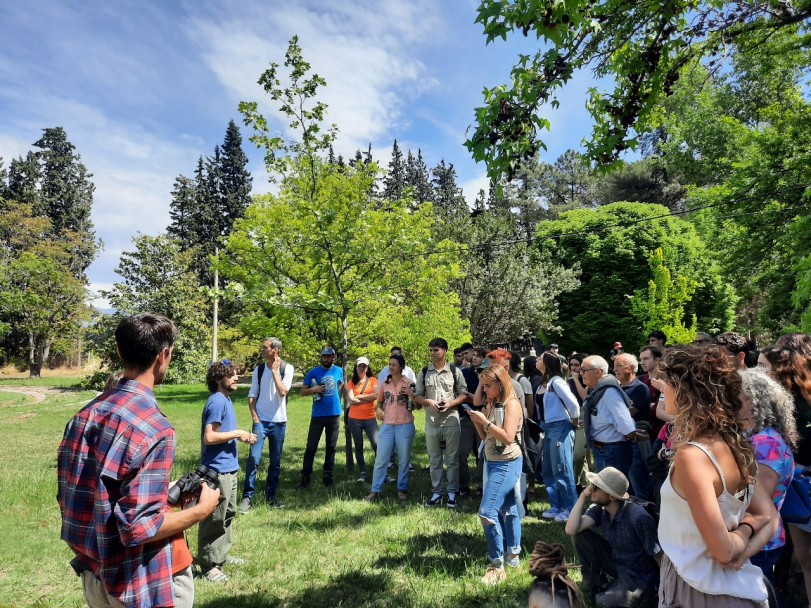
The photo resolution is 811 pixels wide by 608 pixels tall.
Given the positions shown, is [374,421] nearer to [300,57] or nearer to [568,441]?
[568,441]

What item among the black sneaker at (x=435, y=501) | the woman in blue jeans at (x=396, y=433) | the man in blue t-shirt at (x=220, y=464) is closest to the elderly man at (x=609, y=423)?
the black sneaker at (x=435, y=501)

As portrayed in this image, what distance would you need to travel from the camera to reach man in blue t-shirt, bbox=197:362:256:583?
176 inches

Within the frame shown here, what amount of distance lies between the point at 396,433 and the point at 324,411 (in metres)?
1.24

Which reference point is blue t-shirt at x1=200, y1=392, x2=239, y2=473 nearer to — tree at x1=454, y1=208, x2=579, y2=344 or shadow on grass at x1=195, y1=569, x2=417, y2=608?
shadow on grass at x1=195, y1=569, x2=417, y2=608

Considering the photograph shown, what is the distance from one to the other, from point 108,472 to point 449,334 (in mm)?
13526

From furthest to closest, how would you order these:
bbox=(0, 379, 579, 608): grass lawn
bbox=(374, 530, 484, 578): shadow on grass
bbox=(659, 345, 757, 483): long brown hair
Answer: bbox=(374, 530, 484, 578): shadow on grass, bbox=(0, 379, 579, 608): grass lawn, bbox=(659, 345, 757, 483): long brown hair

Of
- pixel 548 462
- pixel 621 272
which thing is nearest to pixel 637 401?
pixel 548 462

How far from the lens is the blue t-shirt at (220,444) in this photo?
4.70 meters

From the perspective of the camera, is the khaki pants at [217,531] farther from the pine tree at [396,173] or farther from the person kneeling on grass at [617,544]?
the pine tree at [396,173]

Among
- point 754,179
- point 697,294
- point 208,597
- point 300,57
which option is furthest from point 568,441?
point 697,294

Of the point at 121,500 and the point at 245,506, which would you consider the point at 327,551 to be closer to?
the point at 245,506

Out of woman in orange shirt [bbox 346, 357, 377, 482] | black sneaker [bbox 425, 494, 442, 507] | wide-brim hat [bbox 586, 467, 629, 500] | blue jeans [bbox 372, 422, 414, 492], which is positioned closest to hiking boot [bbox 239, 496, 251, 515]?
blue jeans [bbox 372, 422, 414, 492]

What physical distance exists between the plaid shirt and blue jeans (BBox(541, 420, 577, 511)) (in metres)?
5.06

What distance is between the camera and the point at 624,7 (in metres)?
4.43
